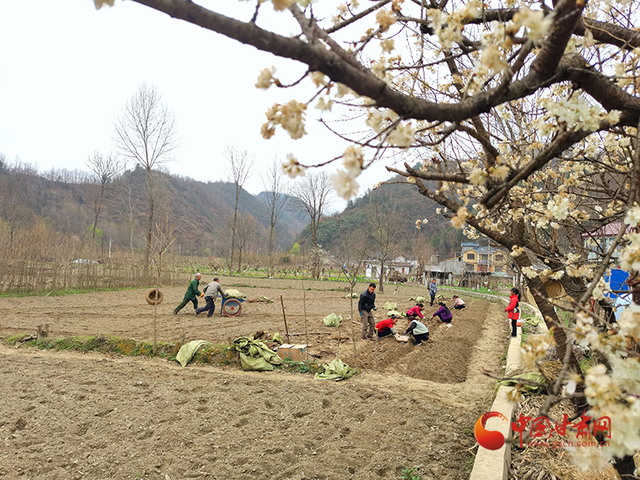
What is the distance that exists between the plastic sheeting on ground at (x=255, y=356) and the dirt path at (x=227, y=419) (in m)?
0.24

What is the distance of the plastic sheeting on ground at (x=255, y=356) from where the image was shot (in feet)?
19.7

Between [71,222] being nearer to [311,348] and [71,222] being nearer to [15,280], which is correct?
[15,280]

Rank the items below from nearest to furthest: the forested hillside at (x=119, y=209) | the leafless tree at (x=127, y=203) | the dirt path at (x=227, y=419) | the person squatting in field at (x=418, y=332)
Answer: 1. the dirt path at (x=227, y=419)
2. the person squatting in field at (x=418, y=332)
3. the leafless tree at (x=127, y=203)
4. the forested hillside at (x=119, y=209)

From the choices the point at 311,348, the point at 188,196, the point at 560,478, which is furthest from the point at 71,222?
the point at 560,478

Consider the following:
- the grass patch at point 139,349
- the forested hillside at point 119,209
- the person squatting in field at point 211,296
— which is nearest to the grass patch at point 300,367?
the grass patch at point 139,349

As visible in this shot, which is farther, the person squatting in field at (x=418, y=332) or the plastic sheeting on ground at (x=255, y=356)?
the person squatting in field at (x=418, y=332)

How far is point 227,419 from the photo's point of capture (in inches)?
167

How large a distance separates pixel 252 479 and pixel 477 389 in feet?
12.4

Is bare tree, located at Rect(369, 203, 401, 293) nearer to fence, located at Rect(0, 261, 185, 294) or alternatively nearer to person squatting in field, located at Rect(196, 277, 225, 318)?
fence, located at Rect(0, 261, 185, 294)

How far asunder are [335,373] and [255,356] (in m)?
1.38

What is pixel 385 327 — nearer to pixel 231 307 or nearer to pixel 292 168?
pixel 231 307

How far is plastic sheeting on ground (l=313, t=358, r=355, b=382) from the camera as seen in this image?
5574mm

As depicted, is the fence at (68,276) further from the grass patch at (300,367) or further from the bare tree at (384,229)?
the bare tree at (384,229)

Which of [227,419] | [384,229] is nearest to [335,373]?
[227,419]
